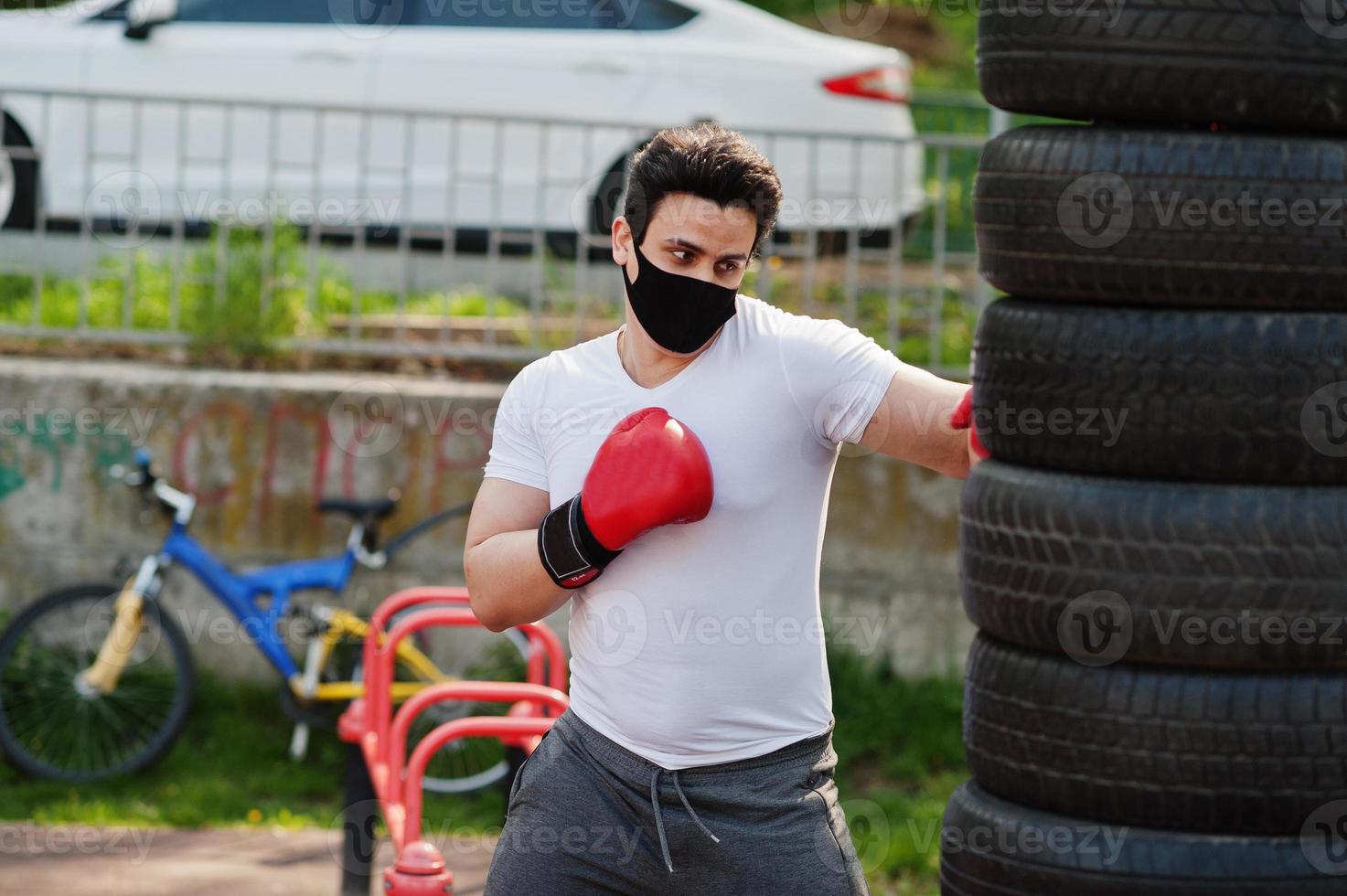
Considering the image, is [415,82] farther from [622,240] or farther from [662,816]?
[662,816]

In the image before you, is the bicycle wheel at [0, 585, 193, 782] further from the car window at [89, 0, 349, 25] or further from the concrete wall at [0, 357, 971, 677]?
the car window at [89, 0, 349, 25]

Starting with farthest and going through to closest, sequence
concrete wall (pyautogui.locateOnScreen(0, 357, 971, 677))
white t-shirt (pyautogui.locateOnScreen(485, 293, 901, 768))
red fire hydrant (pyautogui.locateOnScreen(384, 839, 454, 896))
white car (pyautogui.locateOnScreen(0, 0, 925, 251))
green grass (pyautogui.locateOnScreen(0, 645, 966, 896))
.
Result: white car (pyautogui.locateOnScreen(0, 0, 925, 251))
concrete wall (pyautogui.locateOnScreen(0, 357, 971, 677))
green grass (pyautogui.locateOnScreen(0, 645, 966, 896))
red fire hydrant (pyautogui.locateOnScreen(384, 839, 454, 896))
white t-shirt (pyautogui.locateOnScreen(485, 293, 901, 768))

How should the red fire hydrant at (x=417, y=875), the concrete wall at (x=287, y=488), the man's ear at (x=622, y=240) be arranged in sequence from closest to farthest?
the man's ear at (x=622, y=240) → the red fire hydrant at (x=417, y=875) → the concrete wall at (x=287, y=488)

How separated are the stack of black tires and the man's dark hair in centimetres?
43

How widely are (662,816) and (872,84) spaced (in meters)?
5.75

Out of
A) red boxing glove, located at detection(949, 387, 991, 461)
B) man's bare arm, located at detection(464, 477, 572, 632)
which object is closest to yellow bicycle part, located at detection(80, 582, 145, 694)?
man's bare arm, located at detection(464, 477, 572, 632)

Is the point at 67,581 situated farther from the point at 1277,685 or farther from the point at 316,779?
the point at 1277,685

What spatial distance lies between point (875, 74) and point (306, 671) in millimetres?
4005

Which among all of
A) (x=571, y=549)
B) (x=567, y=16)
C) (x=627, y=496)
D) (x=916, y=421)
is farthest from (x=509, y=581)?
(x=567, y=16)

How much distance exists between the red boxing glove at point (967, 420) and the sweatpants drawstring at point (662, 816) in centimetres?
70

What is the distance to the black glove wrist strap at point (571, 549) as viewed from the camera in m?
2.50

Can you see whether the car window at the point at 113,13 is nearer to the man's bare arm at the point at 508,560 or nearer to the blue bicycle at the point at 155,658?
the blue bicycle at the point at 155,658

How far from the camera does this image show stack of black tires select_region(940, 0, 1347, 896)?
2281 mm

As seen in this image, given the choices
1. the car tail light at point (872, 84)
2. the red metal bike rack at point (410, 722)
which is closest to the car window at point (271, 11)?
the car tail light at point (872, 84)
